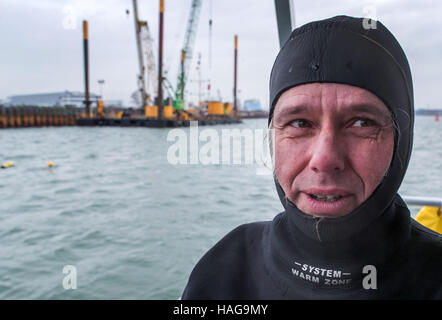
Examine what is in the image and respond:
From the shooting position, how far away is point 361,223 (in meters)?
0.91

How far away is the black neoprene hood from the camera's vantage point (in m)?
0.90

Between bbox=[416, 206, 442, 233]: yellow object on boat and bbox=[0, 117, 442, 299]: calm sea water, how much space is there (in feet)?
3.85

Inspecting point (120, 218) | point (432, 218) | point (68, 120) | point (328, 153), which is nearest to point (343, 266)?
point (328, 153)

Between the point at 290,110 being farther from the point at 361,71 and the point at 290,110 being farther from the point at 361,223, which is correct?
the point at 361,223

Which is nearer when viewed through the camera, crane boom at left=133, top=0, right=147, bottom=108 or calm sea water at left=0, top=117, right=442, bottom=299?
calm sea water at left=0, top=117, right=442, bottom=299

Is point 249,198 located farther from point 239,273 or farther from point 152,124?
point 152,124

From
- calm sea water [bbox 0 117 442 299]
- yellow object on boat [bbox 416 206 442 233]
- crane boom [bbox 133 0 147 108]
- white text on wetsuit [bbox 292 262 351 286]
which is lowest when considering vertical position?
calm sea water [bbox 0 117 442 299]

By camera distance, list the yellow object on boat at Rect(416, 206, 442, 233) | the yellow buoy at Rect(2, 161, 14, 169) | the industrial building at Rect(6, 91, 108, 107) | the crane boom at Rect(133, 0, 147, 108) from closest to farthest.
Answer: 1. the yellow object on boat at Rect(416, 206, 442, 233)
2. the yellow buoy at Rect(2, 161, 14, 169)
3. the crane boom at Rect(133, 0, 147, 108)
4. the industrial building at Rect(6, 91, 108, 107)

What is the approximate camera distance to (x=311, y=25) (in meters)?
0.99

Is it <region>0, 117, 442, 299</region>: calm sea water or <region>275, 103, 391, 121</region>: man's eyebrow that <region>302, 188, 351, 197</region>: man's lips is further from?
<region>0, 117, 442, 299</region>: calm sea water

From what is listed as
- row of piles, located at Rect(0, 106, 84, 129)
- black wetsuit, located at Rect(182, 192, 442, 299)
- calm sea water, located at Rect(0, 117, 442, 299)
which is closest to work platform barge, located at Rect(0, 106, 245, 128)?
row of piles, located at Rect(0, 106, 84, 129)

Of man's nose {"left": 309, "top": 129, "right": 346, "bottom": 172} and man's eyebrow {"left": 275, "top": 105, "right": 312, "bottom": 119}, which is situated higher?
man's eyebrow {"left": 275, "top": 105, "right": 312, "bottom": 119}

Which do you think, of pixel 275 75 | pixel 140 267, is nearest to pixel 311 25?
pixel 275 75

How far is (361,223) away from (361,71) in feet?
1.17
